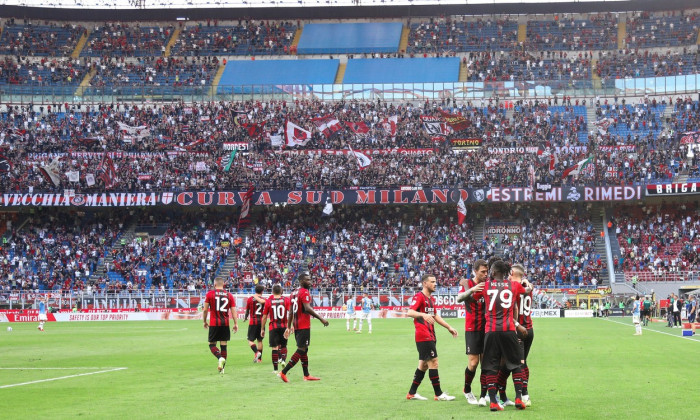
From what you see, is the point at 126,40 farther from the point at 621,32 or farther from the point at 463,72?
the point at 621,32

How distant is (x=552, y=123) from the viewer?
80250 millimetres

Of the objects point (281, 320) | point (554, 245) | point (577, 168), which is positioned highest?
point (577, 168)

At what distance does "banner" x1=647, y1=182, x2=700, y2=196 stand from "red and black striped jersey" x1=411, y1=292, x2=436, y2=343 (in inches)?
2405

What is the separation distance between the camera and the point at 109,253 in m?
74.2

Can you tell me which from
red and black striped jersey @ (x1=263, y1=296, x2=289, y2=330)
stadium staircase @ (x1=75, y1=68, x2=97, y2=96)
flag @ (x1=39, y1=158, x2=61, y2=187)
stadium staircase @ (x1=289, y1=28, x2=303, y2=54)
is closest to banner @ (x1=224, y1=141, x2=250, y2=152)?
flag @ (x1=39, y1=158, x2=61, y2=187)

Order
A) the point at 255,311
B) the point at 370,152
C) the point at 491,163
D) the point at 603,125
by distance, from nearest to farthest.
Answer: the point at 255,311
the point at 491,163
the point at 603,125
the point at 370,152

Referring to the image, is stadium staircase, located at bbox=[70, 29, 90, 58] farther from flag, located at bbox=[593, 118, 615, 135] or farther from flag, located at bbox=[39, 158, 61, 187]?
flag, located at bbox=[593, 118, 615, 135]

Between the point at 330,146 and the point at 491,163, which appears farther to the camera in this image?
the point at 330,146

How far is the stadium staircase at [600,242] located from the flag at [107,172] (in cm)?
4281

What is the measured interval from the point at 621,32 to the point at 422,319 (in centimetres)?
8697

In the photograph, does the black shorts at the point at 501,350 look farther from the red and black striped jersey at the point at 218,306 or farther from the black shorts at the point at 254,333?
the black shorts at the point at 254,333

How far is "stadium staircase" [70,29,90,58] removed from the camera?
96.9 m

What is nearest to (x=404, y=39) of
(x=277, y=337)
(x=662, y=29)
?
(x=662, y=29)

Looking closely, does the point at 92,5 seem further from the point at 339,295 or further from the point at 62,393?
the point at 62,393
